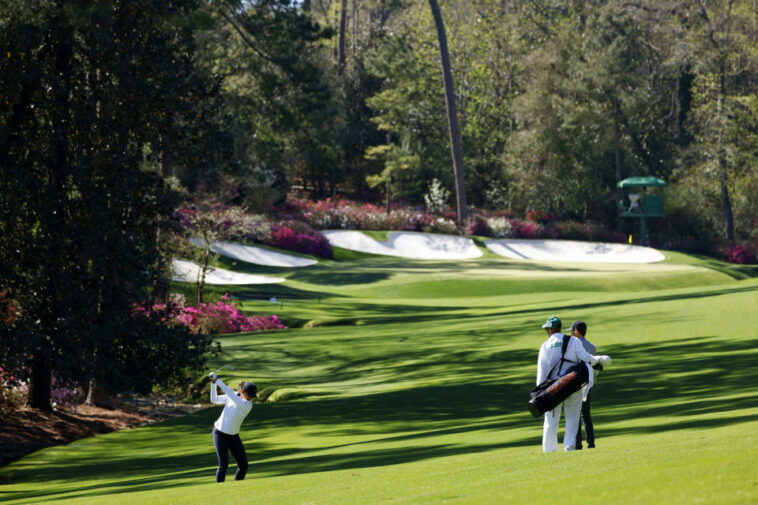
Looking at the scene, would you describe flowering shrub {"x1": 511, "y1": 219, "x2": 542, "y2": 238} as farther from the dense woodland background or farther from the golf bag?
the golf bag

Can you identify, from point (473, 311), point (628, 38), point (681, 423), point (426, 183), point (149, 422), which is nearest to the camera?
point (681, 423)

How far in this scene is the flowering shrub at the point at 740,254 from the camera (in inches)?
1961

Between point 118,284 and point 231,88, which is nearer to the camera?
point 118,284

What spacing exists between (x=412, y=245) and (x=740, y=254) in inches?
641

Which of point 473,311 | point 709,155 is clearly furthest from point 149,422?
point 709,155

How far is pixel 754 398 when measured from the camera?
42.0ft

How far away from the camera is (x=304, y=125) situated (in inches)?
1181

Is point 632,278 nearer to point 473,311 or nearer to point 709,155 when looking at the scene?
point 473,311

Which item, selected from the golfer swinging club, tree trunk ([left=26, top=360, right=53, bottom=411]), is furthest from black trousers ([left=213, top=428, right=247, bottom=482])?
tree trunk ([left=26, top=360, right=53, bottom=411])

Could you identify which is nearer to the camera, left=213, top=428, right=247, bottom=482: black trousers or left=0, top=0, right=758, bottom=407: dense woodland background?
left=213, top=428, right=247, bottom=482: black trousers

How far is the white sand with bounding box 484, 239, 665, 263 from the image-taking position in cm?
4725

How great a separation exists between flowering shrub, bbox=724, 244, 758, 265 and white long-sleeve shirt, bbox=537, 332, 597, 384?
43043mm

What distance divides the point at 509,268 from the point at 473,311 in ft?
36.4

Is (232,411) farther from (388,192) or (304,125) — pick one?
(388,192)
